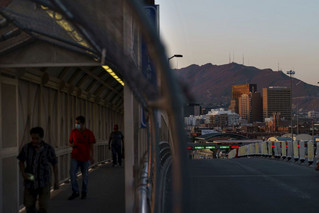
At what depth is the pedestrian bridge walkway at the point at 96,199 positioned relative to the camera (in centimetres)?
982

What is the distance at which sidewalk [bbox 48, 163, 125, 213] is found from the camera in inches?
386

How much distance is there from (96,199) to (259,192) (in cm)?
335

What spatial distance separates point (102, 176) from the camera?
15.6m

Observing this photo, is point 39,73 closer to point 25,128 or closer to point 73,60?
point 25,128

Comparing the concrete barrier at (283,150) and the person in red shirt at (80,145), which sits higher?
the person in red shirt at (80,145)

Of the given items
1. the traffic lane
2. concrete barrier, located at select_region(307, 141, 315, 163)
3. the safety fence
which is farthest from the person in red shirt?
concrete barrier, located at select_region(307, 141, 315, 163)

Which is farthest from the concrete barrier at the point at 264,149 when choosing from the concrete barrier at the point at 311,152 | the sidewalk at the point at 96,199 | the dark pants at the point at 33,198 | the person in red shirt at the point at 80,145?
the dark pants at the point at 33,198

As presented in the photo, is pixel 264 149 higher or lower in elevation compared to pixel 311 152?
lower

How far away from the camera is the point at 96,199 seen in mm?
10953

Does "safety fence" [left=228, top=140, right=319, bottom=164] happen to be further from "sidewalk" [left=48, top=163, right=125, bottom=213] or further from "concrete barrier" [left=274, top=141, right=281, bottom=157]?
"sidewalk" [left=48, top=163, right=125, bottom=213]

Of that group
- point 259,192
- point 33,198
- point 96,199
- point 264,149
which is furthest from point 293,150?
point 33,198

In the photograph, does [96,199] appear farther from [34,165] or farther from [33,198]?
[34,165]

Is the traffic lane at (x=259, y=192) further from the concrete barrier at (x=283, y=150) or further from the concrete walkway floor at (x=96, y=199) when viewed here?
the concrete barrier at (x=283, y=150)

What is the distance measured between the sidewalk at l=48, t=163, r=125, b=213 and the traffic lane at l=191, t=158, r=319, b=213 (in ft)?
5.18
